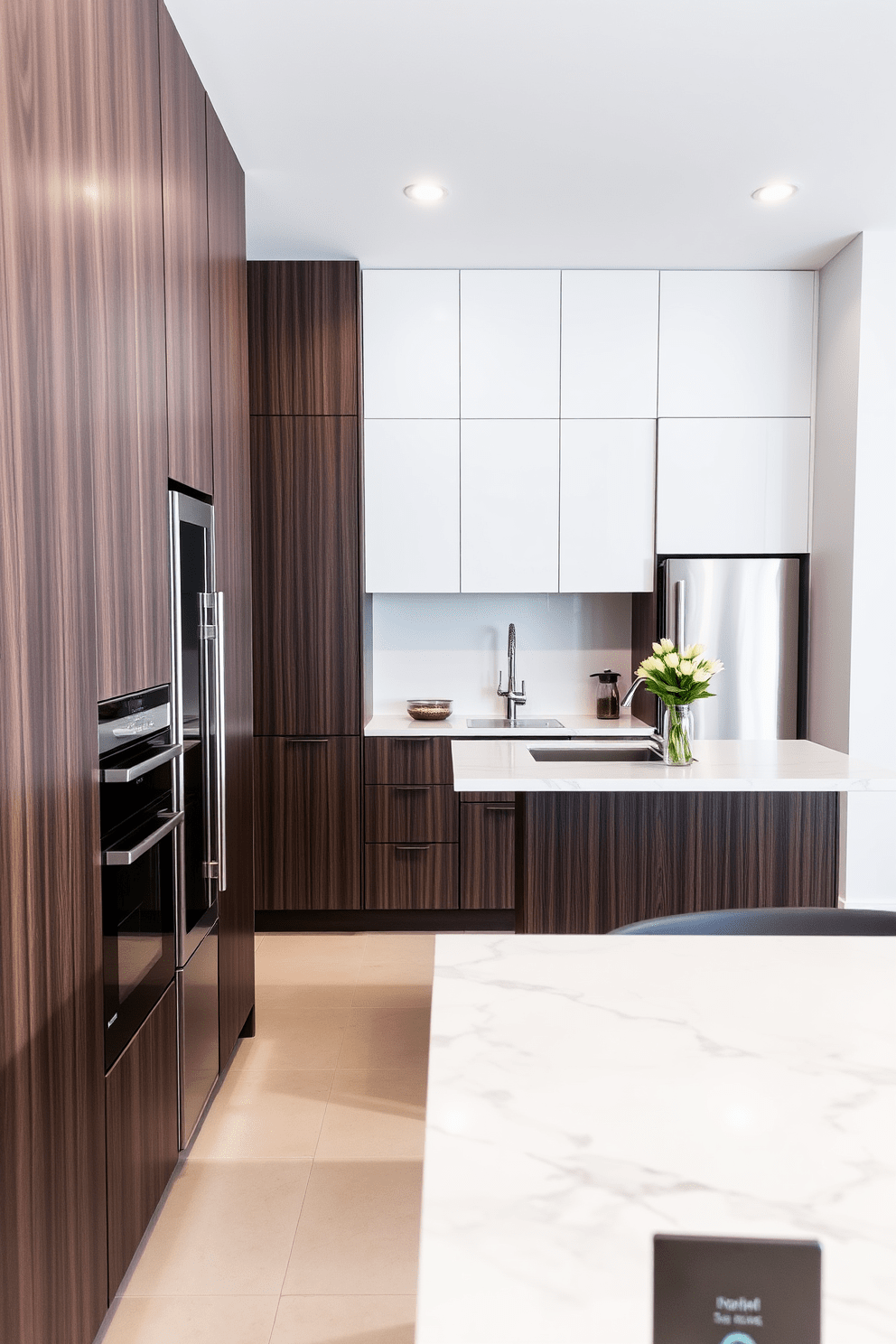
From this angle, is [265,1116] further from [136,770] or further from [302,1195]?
[136,770]

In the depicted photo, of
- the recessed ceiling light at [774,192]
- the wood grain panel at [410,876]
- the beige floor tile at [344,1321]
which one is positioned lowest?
the beige floor tile at [344,1321]

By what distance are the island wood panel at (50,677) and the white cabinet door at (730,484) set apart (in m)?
2.88

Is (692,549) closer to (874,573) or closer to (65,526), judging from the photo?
(874,573)

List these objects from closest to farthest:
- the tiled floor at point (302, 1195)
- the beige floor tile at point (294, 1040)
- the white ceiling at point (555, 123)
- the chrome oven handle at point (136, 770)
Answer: the chrome oven handle at point (136, 770) < the tiled floor at point (302, 1195) < the white ceiling at point (555, 123) < the beige floor tile at point (294, 1040)

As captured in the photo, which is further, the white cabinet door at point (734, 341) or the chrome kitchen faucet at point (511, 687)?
the chrome kitchen faucet at point (511, 687)

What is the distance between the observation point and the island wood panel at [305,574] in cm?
401

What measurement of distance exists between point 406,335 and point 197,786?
8.03ft

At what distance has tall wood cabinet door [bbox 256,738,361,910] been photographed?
13.3 feet

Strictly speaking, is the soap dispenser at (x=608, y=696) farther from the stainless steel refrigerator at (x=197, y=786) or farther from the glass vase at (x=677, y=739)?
the stainless steel refrigerator at (x=197, y=786)

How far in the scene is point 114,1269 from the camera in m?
1.77

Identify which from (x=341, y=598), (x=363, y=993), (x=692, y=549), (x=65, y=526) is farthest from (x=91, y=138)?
(x=692, y=549)

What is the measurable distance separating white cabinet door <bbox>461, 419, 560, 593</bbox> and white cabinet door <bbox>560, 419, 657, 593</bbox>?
0.19 ft

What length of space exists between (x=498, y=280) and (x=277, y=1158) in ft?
11.1

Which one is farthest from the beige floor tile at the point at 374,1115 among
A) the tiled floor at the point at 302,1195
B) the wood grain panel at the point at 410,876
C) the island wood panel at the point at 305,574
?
the island wood panel at the point at 305,574
